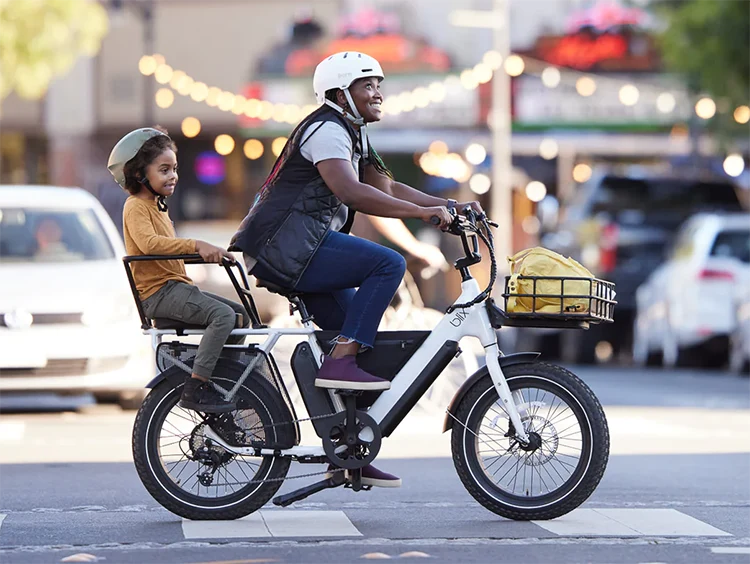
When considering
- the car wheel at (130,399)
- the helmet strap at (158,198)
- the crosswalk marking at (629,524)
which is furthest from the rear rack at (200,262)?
the car wheel at (130,399)

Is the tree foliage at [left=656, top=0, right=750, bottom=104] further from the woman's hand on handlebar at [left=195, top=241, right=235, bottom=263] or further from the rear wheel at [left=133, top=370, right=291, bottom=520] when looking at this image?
A: the woman's hand on handlebar at [left=195, top=241, right=235, bottom=263]

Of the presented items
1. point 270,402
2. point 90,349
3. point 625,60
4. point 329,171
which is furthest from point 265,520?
point 625,60

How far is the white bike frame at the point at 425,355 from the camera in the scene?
290 inches

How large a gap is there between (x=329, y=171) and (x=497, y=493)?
4.82 ft

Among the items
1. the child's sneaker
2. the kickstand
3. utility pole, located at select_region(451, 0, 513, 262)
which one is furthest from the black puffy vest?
utility pole, located at select_region(451, 0, 513, 262)

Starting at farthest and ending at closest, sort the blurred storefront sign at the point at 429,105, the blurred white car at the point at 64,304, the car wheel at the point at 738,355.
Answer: the blurred storefront sign at the point at 429,105
the car wheel at the point at 738,355
the blurred white car at the point at 64,304

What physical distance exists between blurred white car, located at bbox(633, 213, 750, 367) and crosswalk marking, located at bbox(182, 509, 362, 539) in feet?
41.5

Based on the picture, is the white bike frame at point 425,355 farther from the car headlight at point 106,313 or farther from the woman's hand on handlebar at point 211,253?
the car headlight at point 106,313

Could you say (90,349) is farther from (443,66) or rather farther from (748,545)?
(443,66)

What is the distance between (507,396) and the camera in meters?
7.36

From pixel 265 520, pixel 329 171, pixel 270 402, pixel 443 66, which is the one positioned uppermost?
pixel 443 66

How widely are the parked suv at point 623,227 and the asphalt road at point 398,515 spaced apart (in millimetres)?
10257

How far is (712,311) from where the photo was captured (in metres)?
20.0

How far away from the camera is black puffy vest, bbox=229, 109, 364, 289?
23.7 ft
